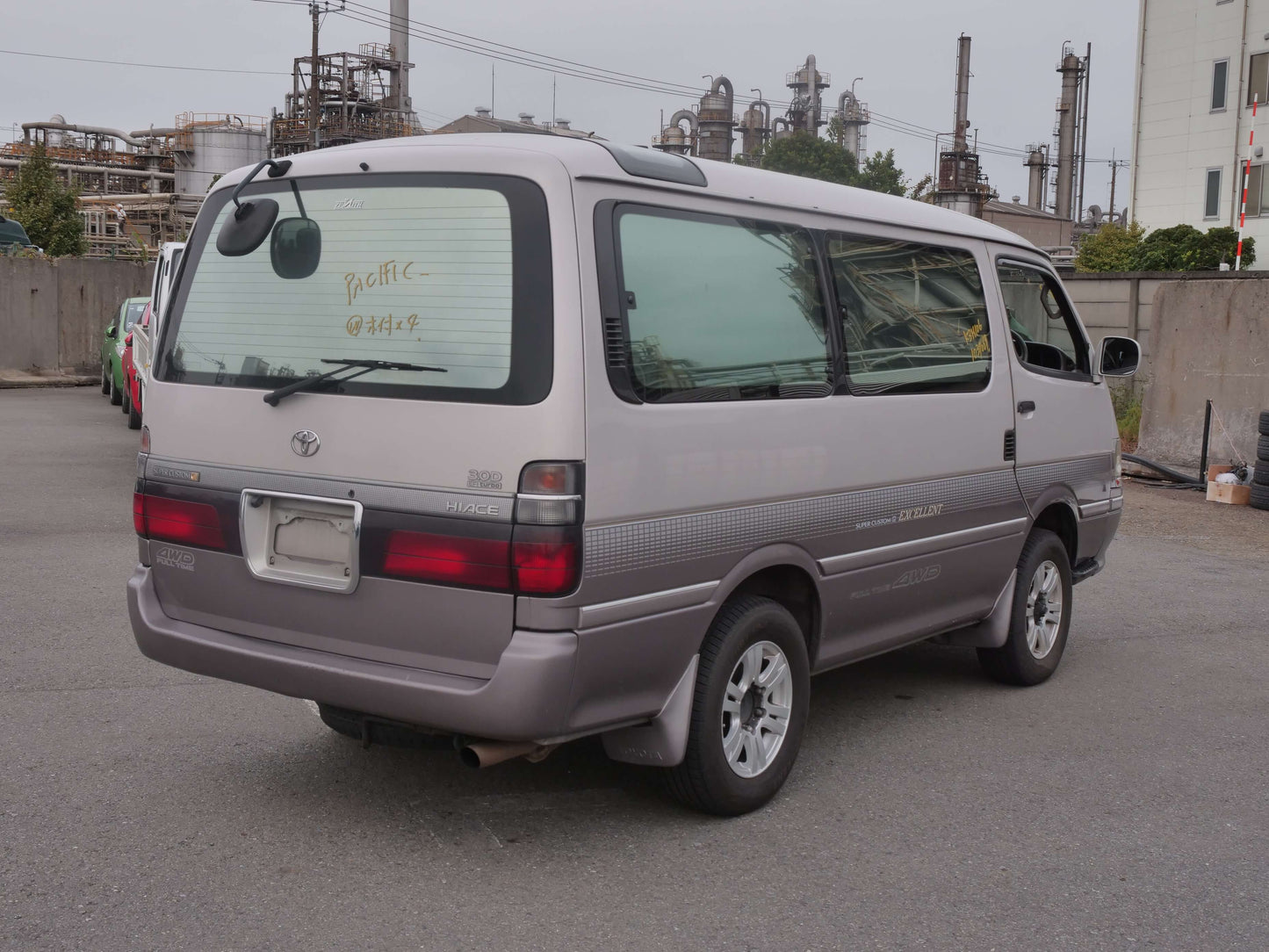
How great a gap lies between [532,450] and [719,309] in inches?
39.6

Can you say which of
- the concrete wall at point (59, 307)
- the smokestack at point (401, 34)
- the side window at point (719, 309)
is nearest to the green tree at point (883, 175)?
the smokestack at point (401, 34)

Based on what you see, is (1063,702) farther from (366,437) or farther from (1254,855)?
(366,437)

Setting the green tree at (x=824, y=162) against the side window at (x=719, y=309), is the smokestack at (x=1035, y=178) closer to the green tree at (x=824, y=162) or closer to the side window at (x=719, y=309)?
the green tree at (x=824, y=162)

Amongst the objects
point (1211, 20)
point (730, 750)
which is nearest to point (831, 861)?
point (730, 750)

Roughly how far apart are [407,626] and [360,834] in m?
0.81

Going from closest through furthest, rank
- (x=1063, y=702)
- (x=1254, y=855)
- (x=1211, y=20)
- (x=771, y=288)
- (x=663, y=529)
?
(x=663, y=529) → (x=1254, y=855) → (x=771, y=288) → (x=1063, y=702) → (x=1211, y=20)

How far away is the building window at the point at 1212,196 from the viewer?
125ft

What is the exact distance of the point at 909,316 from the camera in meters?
5.32

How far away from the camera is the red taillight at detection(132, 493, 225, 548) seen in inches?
168

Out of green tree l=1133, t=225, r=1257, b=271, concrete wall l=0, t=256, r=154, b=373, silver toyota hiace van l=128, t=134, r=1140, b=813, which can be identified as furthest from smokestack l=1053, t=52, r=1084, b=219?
silver toyota hiace van l=128, t=134, r=1140, b=813

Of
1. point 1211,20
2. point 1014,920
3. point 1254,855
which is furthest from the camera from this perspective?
point 1211,20

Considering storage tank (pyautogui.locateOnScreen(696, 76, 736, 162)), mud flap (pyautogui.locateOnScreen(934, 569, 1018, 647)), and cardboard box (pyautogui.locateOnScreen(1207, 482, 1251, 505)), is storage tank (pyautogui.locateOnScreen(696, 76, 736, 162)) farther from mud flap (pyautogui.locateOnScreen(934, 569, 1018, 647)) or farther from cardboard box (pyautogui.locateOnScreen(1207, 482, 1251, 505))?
mud flap (pyautogui.locateOnScreen(934, 569, 1018, 647))

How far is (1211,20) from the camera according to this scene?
38.0 m

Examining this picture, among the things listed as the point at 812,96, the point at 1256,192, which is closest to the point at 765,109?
the point at 812,96
